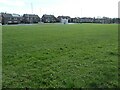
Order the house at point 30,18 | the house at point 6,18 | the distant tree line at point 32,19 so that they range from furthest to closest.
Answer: the house at point 30,18
the distant tree line at point 32,19
the house at point 6,18

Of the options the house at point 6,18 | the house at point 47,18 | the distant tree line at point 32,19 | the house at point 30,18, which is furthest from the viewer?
the house at point 47,18

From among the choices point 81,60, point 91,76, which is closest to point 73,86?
point 91,76

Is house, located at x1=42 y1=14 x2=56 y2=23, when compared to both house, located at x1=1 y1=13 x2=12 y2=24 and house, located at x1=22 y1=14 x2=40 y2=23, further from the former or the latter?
house, located at x1=1 y1=13 x2=12 y2=24

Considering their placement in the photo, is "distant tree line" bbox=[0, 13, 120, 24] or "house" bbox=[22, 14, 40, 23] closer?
"distant tree line" bbox=[0, 13, 120, 24]

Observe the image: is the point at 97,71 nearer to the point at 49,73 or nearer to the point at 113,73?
the point at 113,73

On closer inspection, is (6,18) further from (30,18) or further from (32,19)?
(32,19)

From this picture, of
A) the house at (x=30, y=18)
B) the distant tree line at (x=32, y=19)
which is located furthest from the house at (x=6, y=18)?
the house at (x=30, y=18)

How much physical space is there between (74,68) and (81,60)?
5.83ft

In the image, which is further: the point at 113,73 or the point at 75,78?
the point at 113,73

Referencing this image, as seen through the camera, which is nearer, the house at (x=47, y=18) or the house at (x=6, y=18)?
the house at (x=6, y=18)

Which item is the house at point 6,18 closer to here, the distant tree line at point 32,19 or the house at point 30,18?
the distant tree line at point 32,19

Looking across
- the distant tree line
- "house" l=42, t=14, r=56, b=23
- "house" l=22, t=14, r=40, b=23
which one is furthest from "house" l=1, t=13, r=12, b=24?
"house" l=42, t=14, r=56, b=23

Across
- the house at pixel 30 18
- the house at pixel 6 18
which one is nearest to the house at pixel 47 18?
the house at pixel 30 18

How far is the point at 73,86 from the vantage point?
22.2ft
